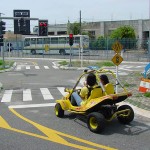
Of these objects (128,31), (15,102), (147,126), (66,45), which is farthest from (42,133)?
(128,31)

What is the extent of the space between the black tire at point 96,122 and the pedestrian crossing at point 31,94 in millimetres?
5276

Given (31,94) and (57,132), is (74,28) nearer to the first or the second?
(31,94)

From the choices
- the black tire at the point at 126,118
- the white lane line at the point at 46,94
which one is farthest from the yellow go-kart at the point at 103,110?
the white lane line at the point at 46,94

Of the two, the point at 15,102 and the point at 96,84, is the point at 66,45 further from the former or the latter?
the point at 96,84

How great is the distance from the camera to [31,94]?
14797 millimetres

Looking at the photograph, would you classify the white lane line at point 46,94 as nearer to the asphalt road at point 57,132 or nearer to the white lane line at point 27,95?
the white lane line at point 27,95

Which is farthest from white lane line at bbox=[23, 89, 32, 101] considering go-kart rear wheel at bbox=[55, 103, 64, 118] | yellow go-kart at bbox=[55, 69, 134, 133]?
yellow go-kart at bbox=[55, 69, 134, 133]

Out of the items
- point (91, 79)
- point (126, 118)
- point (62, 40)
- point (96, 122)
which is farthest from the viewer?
point (62, 40)

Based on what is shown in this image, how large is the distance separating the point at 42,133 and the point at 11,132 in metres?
0.79

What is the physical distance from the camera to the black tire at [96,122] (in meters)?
7.91

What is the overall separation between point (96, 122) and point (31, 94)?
23.7 ft

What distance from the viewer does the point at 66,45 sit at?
175 ft

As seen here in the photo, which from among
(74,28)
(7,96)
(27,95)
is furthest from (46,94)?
(74,28)

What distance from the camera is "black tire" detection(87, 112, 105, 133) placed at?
7910 millimetres
